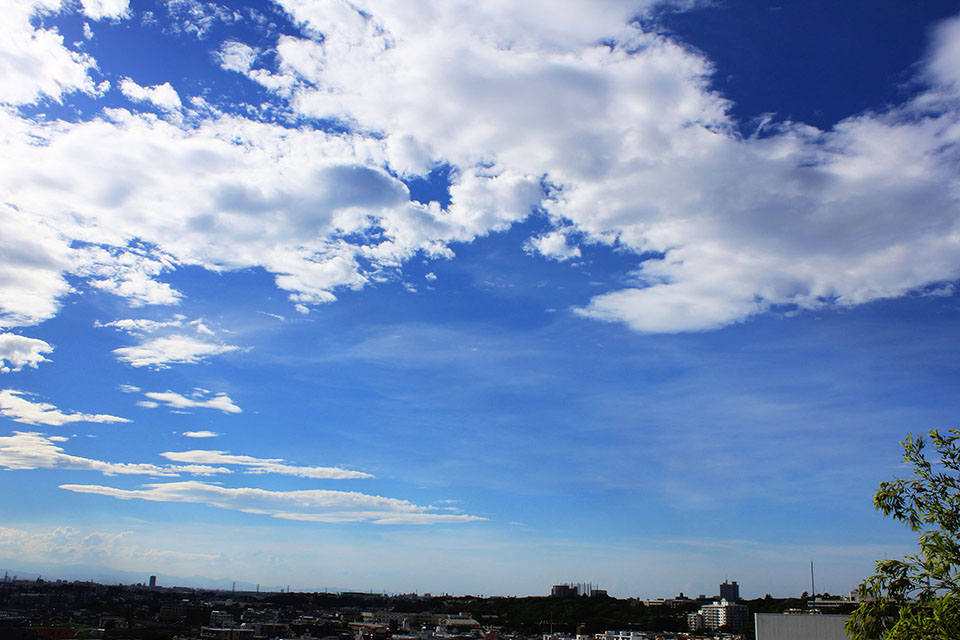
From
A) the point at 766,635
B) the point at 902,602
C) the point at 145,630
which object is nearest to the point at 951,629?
the point at 902,602

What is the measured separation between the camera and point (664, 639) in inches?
3361

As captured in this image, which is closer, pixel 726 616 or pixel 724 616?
pixel 726 616

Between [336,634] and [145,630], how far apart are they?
972 inches

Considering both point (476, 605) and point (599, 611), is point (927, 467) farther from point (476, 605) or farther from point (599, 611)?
point (476, 605)

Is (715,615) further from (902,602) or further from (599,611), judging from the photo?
(902,602)

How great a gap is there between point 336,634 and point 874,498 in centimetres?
9394

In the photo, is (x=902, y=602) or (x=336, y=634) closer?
(x=902, y=602)

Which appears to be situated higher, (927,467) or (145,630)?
(927,467)

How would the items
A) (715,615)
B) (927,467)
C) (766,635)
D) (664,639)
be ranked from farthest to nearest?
(715,615)
(664,639)
(766,635)
(927,467)

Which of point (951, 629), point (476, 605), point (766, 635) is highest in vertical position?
point (951, 629)

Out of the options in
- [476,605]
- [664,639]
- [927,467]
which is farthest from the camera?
[476,605]

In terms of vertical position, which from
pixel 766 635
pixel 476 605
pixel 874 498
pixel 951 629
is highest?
pixel 874 498

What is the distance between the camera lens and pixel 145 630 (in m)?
76.1

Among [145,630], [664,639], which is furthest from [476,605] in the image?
[145,630]
